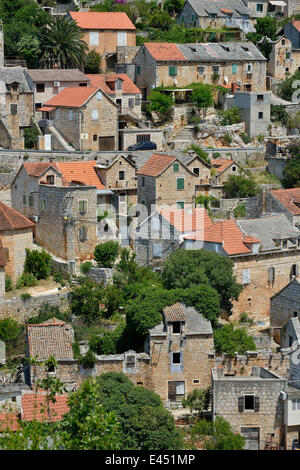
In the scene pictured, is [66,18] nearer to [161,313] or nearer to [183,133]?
[183,133]

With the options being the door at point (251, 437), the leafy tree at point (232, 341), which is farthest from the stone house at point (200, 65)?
the door at point (251, 437)

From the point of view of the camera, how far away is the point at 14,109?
72.9m

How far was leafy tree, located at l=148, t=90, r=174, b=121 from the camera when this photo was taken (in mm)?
76438

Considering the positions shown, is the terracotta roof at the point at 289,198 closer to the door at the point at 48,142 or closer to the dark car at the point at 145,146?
the dark car at the point at 145,146

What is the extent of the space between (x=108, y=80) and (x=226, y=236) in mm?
20294

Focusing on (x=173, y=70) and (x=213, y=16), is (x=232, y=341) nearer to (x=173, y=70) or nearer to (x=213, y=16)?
Result: (x=173, y=70)

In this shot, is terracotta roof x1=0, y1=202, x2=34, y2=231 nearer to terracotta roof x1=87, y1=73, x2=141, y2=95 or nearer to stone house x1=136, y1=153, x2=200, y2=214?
stone house x1=136, y1=153, x2=200, y2=214

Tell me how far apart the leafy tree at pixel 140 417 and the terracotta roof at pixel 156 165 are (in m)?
19.2

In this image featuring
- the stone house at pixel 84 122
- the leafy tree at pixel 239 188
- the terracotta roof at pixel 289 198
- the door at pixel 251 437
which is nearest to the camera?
the door at pixel 251 437

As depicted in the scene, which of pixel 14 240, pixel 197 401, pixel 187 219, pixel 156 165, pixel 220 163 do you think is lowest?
pixel 197 401

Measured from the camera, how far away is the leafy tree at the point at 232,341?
2055 inches

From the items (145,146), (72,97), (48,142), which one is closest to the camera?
(145,146)

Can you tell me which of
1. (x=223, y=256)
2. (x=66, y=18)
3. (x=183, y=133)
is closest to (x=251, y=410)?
(x=223, y=256)

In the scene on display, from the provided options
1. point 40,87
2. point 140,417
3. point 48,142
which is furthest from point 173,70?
point 140,417
